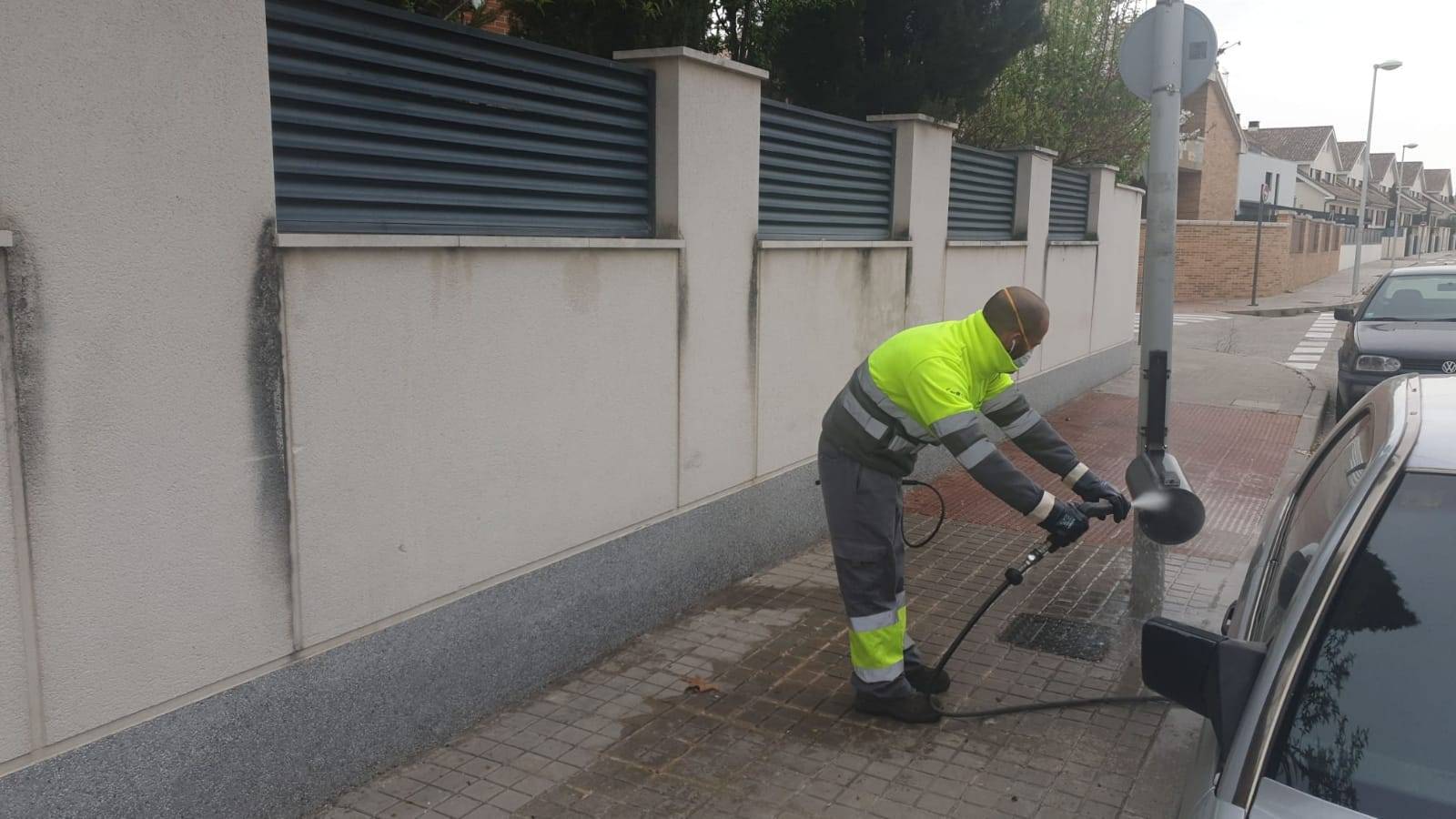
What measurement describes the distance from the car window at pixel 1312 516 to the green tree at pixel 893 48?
6.15 meters

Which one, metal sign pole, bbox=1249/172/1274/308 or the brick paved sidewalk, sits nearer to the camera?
the brick paved sidewalk

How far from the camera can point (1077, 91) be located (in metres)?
13.8

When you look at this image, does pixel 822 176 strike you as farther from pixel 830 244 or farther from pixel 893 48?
pixel 893 48

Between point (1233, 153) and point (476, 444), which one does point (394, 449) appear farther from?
point (1233, 153)

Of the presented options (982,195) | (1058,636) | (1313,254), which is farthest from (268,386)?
(1313,254)

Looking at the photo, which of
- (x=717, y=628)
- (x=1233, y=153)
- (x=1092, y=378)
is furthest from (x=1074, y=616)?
(x=1233, y=153)

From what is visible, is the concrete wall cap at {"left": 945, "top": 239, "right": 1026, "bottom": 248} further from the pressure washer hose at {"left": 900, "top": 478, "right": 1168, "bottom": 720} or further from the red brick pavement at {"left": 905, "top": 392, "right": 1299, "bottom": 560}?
the pressure washer hose at {"left": 900, "top": 478, "right": 1168, "bottom": 720}

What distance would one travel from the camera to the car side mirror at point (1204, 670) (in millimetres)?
2363

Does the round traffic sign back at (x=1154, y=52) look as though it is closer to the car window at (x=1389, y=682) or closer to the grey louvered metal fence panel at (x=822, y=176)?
the grey louvered metal fence panel at (x=822, y=176)

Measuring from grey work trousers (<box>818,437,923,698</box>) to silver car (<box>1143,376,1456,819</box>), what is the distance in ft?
6.96

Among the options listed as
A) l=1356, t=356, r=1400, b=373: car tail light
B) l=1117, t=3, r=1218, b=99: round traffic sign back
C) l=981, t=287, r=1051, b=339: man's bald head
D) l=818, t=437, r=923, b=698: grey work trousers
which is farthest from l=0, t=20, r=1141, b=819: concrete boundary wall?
l=1356, t=356, r=1400, b=373: car tail light

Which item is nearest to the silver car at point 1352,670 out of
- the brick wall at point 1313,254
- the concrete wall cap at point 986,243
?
the concrete wall cap at point 986,243

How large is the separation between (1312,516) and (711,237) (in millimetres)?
3678

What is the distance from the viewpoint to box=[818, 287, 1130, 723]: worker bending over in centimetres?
446
